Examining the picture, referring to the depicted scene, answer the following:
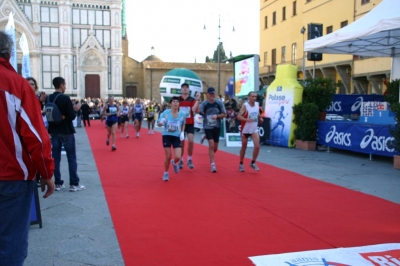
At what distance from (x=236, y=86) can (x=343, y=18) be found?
13.2 meters

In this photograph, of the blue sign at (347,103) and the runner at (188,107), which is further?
the blue sign at (347,103)

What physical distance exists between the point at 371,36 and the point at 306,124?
12.8 feet

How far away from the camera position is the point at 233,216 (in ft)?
18.8

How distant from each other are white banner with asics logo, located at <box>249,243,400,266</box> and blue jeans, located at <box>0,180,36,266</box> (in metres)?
2.21

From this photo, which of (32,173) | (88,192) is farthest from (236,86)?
(32,173)

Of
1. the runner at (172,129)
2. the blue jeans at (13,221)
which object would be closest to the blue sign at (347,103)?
the runner at (172,129)

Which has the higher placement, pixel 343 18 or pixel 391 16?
pixel 343 18

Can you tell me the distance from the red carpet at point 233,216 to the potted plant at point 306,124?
4.86 meters

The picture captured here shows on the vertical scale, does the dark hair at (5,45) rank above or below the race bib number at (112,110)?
above

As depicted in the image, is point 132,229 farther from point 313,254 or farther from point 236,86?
point 236,86

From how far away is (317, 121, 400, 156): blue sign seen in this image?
35.7 feet

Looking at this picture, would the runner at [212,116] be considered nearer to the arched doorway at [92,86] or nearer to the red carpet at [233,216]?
the red carpet at [233,216]

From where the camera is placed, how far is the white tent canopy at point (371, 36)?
38.3ft

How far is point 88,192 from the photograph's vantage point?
7.39 metres
